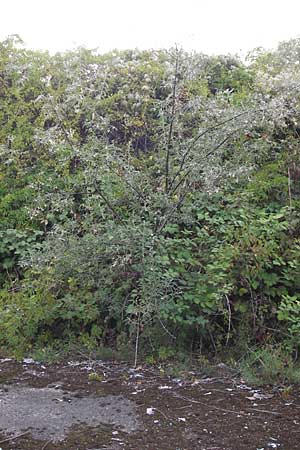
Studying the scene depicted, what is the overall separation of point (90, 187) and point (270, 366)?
2335mm

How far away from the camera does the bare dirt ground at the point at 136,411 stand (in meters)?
3.38

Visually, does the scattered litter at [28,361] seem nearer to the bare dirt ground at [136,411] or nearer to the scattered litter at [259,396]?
the bare dirt ground at [136,411]

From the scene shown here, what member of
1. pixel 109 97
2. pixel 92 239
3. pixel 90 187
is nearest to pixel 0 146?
pixel 109 97

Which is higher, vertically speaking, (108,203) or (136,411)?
(108,203)

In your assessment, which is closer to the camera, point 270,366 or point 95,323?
point 270,366

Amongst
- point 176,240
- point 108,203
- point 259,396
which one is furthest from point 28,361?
point 259,396

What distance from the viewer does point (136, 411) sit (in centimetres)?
390

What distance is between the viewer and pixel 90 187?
549 centimetres

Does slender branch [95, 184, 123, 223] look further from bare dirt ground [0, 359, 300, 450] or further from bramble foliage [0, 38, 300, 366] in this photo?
bare dirt ground [0, 359, 300, 450]

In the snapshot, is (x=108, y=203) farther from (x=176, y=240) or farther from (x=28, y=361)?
(x=28, y=361)

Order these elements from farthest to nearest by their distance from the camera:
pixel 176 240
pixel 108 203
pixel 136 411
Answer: pixel 108 203 < pixel 176 240 < pixel 136 411

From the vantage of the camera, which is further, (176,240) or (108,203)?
(108,203)

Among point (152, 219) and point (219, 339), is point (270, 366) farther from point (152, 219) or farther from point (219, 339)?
point (152, 219)

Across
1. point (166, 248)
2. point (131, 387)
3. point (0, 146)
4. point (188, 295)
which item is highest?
point (0, 146)
